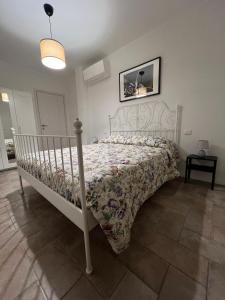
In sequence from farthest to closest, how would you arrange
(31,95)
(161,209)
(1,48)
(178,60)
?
(31,95), (1,48), (178,60), (161,209)

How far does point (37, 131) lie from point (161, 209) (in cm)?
376

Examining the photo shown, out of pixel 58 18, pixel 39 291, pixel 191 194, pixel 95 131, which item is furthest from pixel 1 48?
pixel 191 194

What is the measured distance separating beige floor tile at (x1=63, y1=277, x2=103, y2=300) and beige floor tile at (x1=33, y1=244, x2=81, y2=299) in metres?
0.03

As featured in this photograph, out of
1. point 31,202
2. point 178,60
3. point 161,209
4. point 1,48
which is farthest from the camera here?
point 1,48

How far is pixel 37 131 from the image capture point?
387 centimetres

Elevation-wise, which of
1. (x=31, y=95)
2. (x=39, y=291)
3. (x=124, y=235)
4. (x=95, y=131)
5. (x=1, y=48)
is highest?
(x=1, y=48)

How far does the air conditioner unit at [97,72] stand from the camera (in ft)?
10.4

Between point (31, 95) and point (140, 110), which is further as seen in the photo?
point (31, 95)

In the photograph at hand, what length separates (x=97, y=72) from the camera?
3295 mm

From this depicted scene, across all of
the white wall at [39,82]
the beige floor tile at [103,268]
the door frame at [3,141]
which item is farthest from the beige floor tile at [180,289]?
the white wall at [39,82]

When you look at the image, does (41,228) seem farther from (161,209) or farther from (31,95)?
(31,95)

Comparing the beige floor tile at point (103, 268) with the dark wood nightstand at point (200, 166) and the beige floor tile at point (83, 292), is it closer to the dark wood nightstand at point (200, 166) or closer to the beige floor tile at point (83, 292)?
the beige floor tile at point (83, 292)

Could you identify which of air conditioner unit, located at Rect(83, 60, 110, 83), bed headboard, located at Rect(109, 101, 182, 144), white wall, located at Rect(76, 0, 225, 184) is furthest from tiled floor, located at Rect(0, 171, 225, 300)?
air conditioner unit, located at Rect(83, 60, 110, 83)

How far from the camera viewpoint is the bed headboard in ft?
8.18
